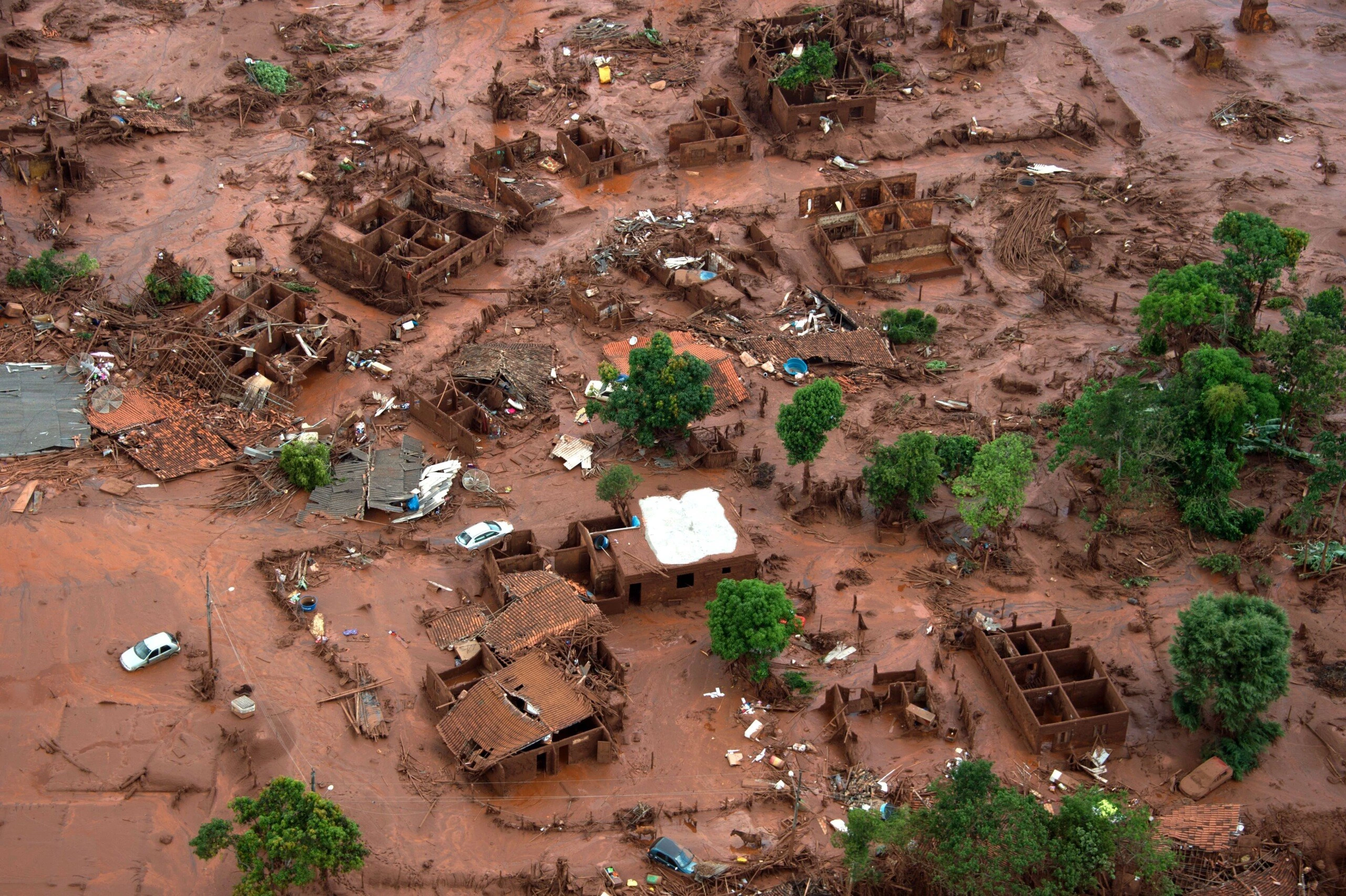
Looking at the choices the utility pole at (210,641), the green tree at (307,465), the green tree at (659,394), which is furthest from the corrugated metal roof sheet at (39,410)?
the green tree at (659,394)

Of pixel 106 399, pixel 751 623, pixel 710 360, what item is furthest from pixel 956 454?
pixel 106 399

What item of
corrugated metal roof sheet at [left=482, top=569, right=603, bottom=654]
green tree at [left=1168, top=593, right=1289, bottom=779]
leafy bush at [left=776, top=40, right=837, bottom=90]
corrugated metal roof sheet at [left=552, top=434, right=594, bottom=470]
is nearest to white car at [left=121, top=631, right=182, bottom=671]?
corrugated metal roof sheet at [left=482, top=569, right=603, bottom=654]

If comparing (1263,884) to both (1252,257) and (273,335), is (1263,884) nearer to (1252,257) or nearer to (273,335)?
(1252,257)

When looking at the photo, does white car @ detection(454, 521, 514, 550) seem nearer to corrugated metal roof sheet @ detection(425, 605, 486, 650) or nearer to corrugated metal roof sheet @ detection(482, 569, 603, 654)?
corrugated metal roof sheet @ detection(482, 569, 603, 654)

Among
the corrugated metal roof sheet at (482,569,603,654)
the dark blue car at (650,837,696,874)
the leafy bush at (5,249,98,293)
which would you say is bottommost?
the dark blue car at (650,837,696,874)

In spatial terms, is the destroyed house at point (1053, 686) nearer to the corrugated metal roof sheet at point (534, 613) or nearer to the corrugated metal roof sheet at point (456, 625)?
the corrugated metal roof sheet at point (534, 613)

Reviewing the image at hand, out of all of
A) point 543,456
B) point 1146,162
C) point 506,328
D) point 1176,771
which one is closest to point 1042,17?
point 1146,162

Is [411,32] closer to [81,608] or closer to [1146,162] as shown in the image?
[1146,162]

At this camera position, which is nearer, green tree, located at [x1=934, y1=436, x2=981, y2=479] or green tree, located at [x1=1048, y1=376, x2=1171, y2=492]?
green tree, located at [x1=1048, y1=376, x2=1171, y2=492]
